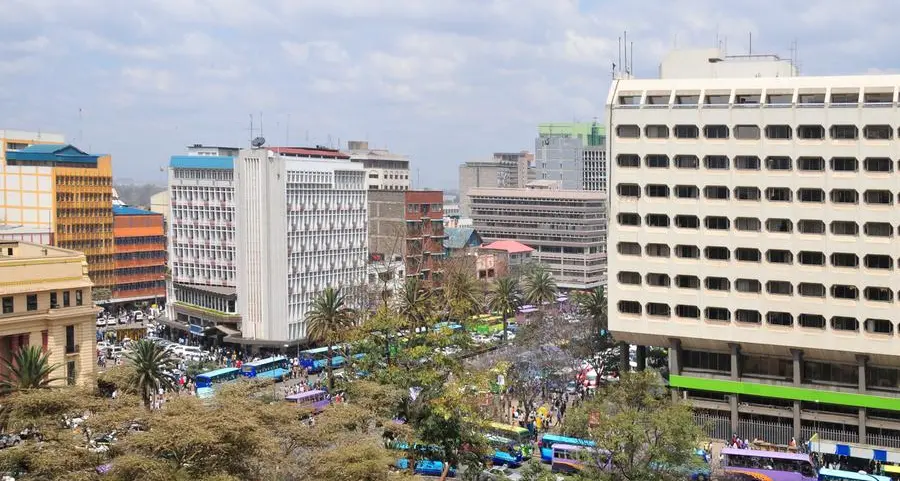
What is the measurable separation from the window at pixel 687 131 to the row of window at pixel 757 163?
1.40m

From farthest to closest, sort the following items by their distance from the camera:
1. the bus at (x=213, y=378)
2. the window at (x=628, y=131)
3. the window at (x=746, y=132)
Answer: the bus at (x=213, y=378) → the window at (x=628, y=131) → the window at (x=746, y=132)

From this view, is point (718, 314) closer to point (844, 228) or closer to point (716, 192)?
point (716, 192)

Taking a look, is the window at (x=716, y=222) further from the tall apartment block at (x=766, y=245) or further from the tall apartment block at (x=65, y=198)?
the tall apartment block at (x=65, y=198)

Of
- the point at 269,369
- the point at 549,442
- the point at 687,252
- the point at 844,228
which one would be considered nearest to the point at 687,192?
the point at 687,252

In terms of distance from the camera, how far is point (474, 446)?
56375 millimetres

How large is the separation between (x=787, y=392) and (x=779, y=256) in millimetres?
9456

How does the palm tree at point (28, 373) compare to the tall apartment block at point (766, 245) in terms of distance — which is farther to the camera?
the tall apartment block at point (766, 245)

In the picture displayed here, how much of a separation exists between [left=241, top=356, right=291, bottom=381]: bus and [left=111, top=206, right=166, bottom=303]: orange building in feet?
163

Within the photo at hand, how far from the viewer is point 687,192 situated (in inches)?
2997

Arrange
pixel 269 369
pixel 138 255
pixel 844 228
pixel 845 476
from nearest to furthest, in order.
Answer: pixel 845 476
pixel 844 228
pixel 269 369
pixel 138 255

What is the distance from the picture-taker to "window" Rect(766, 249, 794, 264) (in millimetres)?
73438

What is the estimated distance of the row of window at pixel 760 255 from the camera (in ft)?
234

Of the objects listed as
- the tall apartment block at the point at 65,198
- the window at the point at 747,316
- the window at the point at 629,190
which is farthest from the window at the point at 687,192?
the tall apartment block at the point at 65,198

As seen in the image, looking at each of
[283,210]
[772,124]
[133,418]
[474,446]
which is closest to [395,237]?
[283,210]
